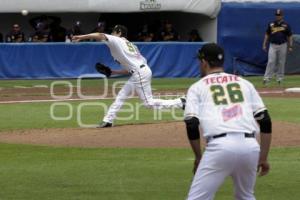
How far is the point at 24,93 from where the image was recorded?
2345cm

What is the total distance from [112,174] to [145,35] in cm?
1876

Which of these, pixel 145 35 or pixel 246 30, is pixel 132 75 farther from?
pixel 246 30

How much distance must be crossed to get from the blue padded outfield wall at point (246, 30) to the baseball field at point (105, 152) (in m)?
8.35

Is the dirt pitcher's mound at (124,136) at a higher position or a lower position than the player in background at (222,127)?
lower

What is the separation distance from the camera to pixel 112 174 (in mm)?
10797

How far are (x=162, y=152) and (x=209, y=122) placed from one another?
564 cm

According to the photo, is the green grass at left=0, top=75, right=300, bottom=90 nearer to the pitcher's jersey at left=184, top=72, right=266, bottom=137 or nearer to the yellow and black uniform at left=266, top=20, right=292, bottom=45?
the yellow and black uniform at left=266, top=20, right=292, bottom=45

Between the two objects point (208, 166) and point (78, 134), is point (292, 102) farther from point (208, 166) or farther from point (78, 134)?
point (208, 166)

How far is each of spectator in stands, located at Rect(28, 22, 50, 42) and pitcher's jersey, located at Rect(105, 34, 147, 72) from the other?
1267cm

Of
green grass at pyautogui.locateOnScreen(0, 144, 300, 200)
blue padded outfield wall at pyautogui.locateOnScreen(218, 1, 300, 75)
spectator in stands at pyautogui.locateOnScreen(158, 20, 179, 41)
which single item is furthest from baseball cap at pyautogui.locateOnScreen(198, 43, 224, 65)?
blue padded outfield wall at pyautogui.locateOnScreen(218, 1, 300, 75)

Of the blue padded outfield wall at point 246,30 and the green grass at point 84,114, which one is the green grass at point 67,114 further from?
the blue padded outfield wall at point 246,30

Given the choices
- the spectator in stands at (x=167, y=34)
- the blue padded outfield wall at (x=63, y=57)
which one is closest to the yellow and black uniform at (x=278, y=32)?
the blue padded outfield wall at (x=63, y=57)

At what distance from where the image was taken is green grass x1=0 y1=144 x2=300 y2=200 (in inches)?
377

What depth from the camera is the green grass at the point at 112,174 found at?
31.4 ft
